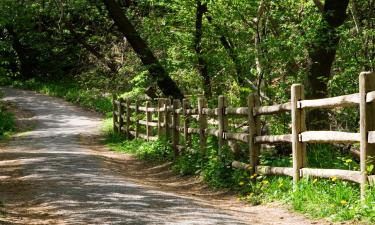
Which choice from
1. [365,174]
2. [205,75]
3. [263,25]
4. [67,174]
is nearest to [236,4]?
[263,25]

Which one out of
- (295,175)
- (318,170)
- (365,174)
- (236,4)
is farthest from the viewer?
(236,4)

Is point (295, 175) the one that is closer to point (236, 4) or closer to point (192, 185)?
point (192, 185)

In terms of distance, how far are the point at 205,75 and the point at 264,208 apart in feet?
27.1

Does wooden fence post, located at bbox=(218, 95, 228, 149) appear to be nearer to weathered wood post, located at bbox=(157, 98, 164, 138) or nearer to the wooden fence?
the wooden fence

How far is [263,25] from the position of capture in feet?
45.3

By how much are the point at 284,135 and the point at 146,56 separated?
347 inches

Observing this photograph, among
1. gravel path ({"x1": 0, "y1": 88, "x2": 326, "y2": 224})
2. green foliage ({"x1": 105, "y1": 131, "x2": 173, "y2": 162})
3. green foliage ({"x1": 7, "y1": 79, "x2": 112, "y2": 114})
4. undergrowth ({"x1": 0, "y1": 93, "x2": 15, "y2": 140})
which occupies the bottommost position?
gravel path ({"x1": 0, "y1": 88, "x2": 326, "y2": 224})

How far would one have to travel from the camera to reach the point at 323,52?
11453 mm

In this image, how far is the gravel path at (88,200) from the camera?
23.7 feet

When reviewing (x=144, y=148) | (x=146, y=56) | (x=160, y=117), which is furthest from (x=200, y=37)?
(x=144, y=148)

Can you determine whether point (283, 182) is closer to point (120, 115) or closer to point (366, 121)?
point (366, 121)

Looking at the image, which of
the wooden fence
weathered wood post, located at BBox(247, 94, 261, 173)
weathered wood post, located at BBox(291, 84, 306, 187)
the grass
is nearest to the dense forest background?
the wooden fence

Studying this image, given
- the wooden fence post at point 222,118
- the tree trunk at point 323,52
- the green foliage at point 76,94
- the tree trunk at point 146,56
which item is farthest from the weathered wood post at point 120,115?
the tree trunk at point 323,52

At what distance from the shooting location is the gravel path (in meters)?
7.21
